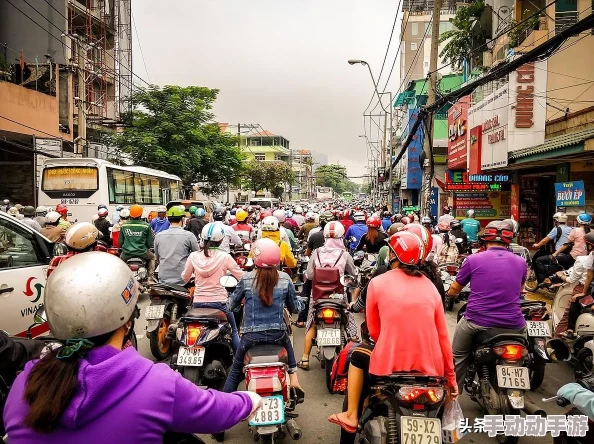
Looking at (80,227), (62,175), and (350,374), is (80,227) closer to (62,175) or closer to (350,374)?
(350,374)

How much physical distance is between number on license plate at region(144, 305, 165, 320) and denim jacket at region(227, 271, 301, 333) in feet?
5.63

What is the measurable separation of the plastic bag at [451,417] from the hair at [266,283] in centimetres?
162

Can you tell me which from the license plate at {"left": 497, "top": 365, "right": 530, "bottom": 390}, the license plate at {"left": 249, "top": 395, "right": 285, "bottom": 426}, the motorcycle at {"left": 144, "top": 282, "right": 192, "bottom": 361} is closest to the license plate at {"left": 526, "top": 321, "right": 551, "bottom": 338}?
the license plate at {"left": 497, "top": 365, "right": 530, "bottom": 390}

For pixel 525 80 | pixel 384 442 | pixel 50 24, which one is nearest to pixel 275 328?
pixel 384 442

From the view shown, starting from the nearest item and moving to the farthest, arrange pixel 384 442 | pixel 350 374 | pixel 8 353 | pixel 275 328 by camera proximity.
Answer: pixel 8 353, pixel 384 442, pixel 350 374, pixel 275 328

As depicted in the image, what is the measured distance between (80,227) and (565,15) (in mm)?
16575

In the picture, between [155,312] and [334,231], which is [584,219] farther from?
[155,312]

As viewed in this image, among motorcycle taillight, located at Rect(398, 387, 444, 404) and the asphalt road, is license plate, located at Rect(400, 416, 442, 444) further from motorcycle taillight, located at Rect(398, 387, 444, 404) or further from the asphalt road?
the asphalt road

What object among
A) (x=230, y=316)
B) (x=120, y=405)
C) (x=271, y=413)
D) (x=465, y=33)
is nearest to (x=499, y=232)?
(x=271, y=413)

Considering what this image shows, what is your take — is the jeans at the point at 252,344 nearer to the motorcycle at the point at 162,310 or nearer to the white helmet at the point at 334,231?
the motorcycle at the point at 162,310

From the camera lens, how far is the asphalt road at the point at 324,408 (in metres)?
4.27

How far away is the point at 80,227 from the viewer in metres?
5.46

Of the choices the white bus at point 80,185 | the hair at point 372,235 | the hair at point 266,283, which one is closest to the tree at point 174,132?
the white bus at point 80,185

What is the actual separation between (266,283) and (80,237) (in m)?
2.40
